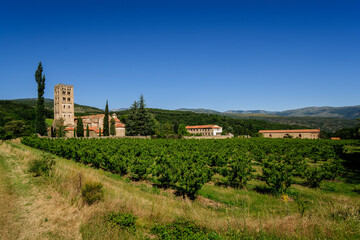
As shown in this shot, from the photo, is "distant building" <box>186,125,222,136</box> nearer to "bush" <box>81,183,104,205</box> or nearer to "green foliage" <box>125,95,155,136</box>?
"green foliage" <box>125,95,155,136</box>

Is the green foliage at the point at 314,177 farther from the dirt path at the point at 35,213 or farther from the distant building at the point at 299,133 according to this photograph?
the distant building at the point at 299,133

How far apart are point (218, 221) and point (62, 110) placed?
7169 cm

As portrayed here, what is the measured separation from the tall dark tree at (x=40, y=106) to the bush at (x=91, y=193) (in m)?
51.4

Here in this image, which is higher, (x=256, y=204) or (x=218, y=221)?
(x=218, y=221)

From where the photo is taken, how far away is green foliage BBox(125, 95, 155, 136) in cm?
5453

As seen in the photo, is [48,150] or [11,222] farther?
[48,150]

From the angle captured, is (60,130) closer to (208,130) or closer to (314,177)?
(314,177)

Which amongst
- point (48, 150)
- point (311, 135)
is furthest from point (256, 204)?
point (311, 135)

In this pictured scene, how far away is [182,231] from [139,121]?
164 feet

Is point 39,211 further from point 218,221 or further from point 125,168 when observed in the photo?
point 125,168

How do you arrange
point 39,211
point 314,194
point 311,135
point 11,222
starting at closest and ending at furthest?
1. point 11,222
2. point 39,211
3. point 314,194
4. point 311,135

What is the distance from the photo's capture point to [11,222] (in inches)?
253

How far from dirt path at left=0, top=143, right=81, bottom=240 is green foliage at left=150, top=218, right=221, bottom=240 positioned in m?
2.23

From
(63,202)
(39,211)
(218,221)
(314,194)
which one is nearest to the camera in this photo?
(218,221)
